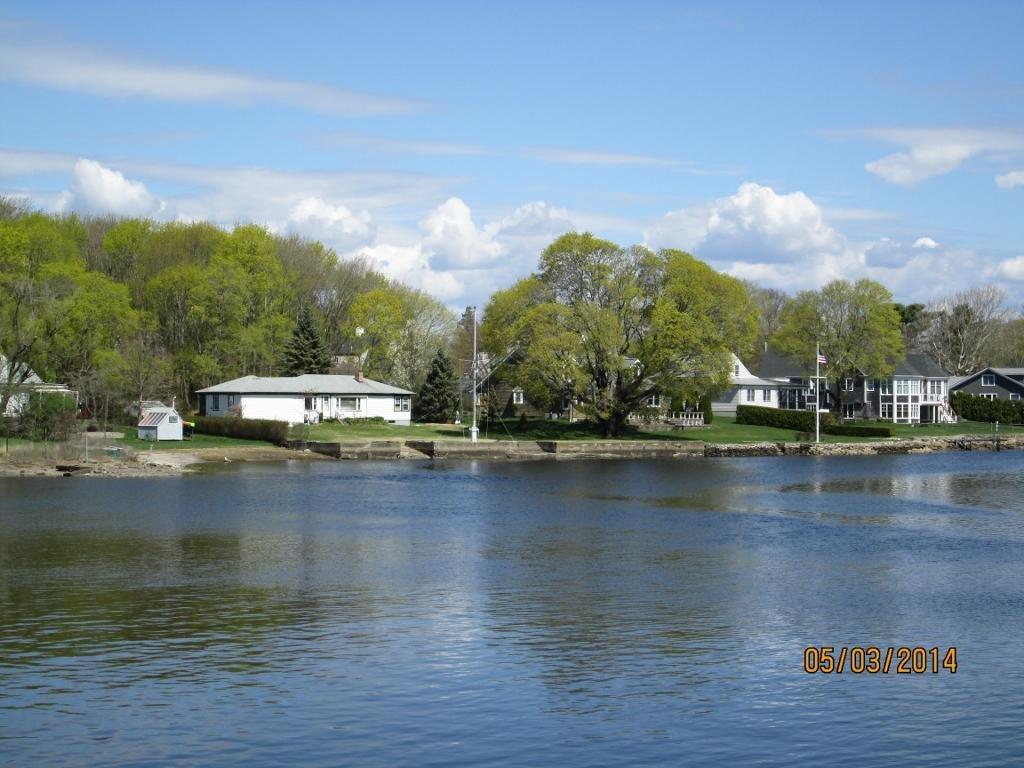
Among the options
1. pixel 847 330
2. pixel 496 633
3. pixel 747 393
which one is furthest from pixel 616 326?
pixel 496 633

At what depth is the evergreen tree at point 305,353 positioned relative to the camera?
9875 cm

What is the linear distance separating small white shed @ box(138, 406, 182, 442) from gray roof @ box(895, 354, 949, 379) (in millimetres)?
73348

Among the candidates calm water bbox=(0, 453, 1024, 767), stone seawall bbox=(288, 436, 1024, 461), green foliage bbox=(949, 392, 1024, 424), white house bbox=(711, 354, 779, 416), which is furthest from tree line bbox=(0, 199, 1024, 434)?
calm water bbox=(0, 453, 1024, 767)

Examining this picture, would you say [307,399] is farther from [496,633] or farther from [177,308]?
[496,633]

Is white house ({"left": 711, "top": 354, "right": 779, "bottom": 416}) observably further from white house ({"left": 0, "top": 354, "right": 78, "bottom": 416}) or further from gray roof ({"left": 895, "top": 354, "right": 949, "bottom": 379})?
white house ({"left": 0, "top": 354, "right": 78, "bottom": 416})

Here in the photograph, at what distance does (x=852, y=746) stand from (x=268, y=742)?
8259 millimetres

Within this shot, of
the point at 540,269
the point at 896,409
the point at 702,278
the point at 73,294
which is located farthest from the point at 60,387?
the point at 896,409

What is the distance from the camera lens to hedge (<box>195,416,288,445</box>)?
79188 mm

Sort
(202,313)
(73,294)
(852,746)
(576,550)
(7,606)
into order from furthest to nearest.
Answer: (202,313), (73,294), (576,550), (7,606), (852,746)

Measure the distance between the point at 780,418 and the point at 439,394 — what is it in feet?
100

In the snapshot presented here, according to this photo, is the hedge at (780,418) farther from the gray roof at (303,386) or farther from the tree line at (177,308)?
the gray roof at (303,386)

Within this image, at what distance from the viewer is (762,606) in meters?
26.6

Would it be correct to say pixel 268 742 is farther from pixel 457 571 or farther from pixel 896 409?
pixel 896 409

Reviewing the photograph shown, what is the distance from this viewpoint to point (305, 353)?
98938 millimetres
